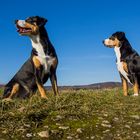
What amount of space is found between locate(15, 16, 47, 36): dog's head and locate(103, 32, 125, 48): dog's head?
324 centimetres

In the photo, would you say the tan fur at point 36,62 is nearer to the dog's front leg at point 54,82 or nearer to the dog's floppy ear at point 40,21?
the dog's front leg at point 54,82

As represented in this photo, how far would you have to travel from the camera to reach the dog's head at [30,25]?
36.6ft

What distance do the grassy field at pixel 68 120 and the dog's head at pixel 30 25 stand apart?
285 centimetres

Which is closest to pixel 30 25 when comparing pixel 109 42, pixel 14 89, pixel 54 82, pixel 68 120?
pixel 54 82

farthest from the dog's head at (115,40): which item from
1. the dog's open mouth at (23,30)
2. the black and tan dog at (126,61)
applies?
the dog's open mouth at (23,30)

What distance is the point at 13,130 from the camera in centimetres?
653

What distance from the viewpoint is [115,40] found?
13617mm

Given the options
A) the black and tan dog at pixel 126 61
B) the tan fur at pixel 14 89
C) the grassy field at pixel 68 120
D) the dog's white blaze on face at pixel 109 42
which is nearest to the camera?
the grassy field at pixel 68 120

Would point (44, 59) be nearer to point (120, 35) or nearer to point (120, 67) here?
point (120, 67)

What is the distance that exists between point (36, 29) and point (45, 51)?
682 mm

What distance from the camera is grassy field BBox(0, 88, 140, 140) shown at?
21.3 ft

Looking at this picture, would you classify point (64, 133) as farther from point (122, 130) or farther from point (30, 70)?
point (30, 70)

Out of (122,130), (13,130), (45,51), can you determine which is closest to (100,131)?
(122,130)

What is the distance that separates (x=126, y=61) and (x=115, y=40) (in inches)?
36.8
